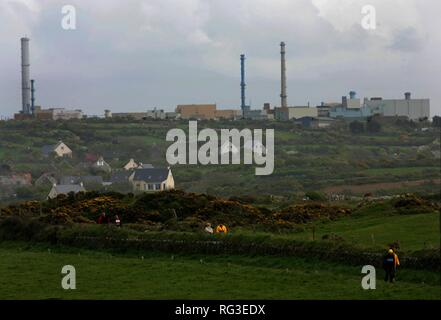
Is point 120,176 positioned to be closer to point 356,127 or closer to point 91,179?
point 91,179

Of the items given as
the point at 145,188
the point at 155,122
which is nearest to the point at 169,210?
the point at 145,188

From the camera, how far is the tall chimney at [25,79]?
12644 cm

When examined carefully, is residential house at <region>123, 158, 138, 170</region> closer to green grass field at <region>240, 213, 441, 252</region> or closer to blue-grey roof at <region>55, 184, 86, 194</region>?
blue-grey roof at <region>55, 184, 86, 194</region>

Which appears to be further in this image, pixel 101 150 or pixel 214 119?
pixel 214 119

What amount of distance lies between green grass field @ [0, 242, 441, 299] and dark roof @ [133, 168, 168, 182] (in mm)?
47954

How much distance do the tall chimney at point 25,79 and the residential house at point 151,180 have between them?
164 ft

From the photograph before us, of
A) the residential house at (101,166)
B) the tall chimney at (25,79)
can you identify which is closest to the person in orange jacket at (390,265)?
the residential house at (101,166)

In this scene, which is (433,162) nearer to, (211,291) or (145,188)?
(145,188)

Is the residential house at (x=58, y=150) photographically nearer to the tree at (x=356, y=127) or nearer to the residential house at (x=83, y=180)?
the residential house at (x=83, y=180)

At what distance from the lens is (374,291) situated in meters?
21.9

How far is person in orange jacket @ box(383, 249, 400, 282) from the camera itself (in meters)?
23.2

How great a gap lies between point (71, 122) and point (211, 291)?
342 ft

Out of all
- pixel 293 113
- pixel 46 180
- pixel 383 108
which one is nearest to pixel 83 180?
pixel 46 180

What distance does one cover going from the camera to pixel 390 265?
76.1ft
